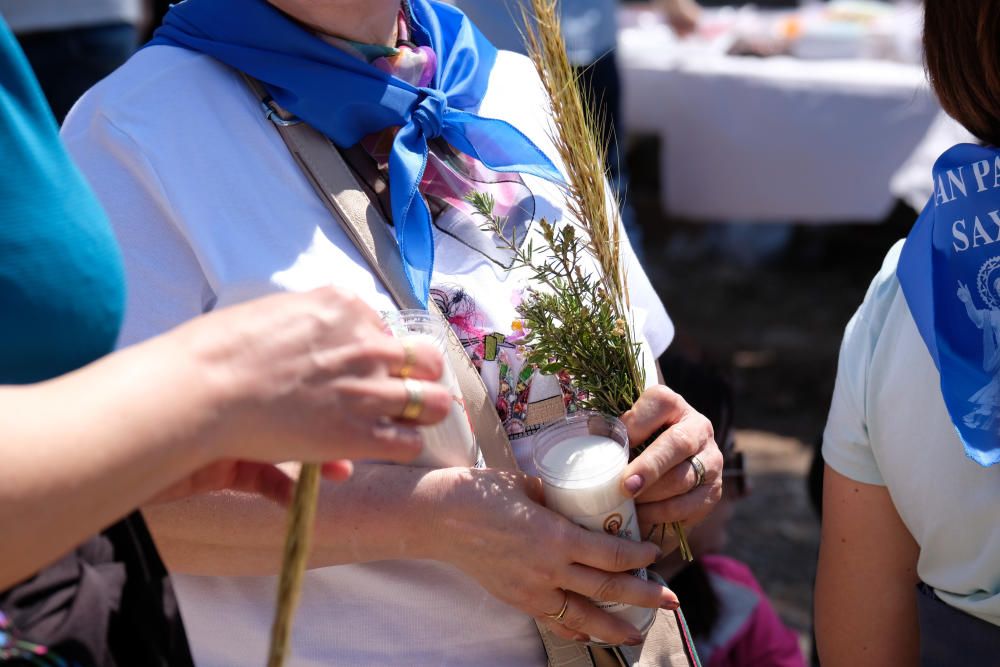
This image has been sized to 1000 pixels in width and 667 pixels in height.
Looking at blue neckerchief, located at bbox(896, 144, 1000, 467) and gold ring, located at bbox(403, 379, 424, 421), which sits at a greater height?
gold ring, located at bbox(403, 379, 424, 421)

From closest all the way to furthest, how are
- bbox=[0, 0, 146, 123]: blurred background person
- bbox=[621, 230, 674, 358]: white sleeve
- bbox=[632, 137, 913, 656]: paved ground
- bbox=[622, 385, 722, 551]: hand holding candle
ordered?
1. bbox=[622, 385, 722, 551]: hand holding candle
2. bbox=[621, 230, 674, 358]: white sleeve
3. bbox=[0, 0, 146, 123]: blurred background person
4. bbox=[632, 137, 913, 656]: paved ground

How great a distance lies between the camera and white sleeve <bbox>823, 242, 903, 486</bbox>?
1680 mm

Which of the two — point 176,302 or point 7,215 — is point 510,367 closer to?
point 176,302

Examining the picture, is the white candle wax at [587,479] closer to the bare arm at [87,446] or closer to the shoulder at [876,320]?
the shoulder at [876,320]

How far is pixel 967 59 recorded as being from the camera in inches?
61.1

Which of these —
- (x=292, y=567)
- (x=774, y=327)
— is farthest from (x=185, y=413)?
(x=774, y=327)

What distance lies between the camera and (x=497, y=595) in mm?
1495

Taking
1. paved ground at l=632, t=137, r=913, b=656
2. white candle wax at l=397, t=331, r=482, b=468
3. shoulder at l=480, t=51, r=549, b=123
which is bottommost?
paved ground at l=632, t=137, r=913, b=656

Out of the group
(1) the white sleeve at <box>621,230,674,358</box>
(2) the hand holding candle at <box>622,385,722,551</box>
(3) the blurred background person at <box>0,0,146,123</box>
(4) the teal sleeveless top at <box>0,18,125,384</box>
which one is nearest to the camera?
(4) the teal sleeveless top at <box>0,18,125,384</box>

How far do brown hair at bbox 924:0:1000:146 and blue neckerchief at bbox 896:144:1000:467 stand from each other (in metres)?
0.05

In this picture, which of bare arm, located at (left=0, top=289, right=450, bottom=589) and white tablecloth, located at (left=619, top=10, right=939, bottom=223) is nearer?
bare arm, located at (left=0, top=289, right=450, bottom=589)

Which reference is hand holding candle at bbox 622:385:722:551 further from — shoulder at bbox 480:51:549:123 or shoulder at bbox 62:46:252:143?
shoulder at bbox 62:46:252:143

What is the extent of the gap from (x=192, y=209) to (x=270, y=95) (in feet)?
0.84

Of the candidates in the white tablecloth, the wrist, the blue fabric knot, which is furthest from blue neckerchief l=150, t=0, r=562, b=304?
the white tablecloth
